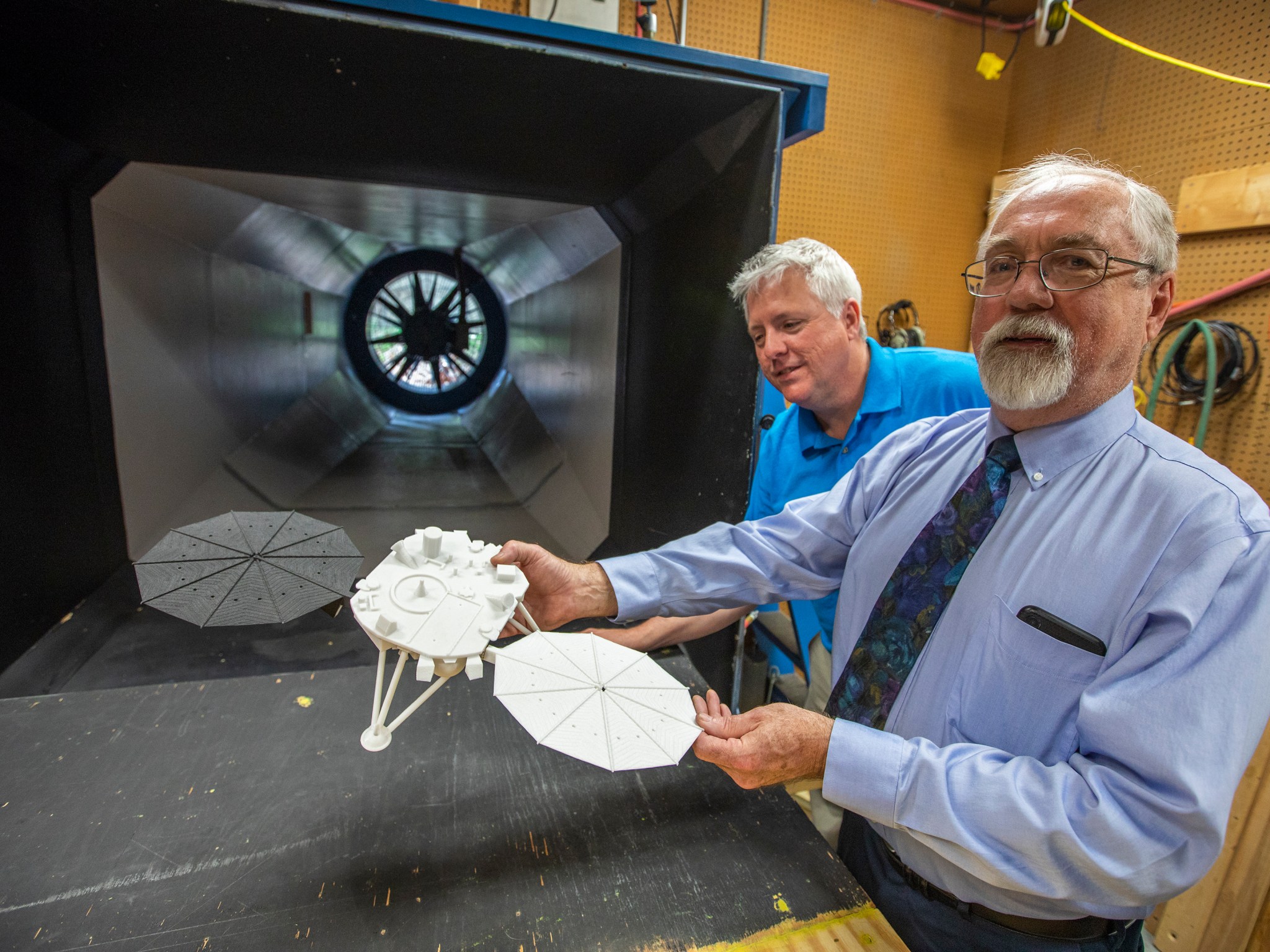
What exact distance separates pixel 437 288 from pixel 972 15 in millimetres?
5050

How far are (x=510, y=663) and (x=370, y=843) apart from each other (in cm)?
40

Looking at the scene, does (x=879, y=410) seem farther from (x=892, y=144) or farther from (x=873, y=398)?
(x=892, y=144)

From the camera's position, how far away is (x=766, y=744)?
1031 mm

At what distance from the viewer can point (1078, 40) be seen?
3117 millimetres

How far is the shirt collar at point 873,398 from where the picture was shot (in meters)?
1.95

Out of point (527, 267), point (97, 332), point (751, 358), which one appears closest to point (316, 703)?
point (751, 358)

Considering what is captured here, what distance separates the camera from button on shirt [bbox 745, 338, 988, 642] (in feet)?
6.46

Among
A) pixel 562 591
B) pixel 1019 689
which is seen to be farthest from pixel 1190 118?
pixel 562 591

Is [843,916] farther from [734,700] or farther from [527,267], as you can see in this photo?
[527,267]

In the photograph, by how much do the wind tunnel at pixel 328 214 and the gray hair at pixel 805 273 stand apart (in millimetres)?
73

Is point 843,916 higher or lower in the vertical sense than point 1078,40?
lower

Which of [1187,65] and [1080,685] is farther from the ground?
[1187,65]

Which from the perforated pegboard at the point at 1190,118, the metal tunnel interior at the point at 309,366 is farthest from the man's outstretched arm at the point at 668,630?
the perforated pegboard at the point at 1190,118

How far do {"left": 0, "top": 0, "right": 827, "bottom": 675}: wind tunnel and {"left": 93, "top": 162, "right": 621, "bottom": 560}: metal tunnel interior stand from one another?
1.0 inches
